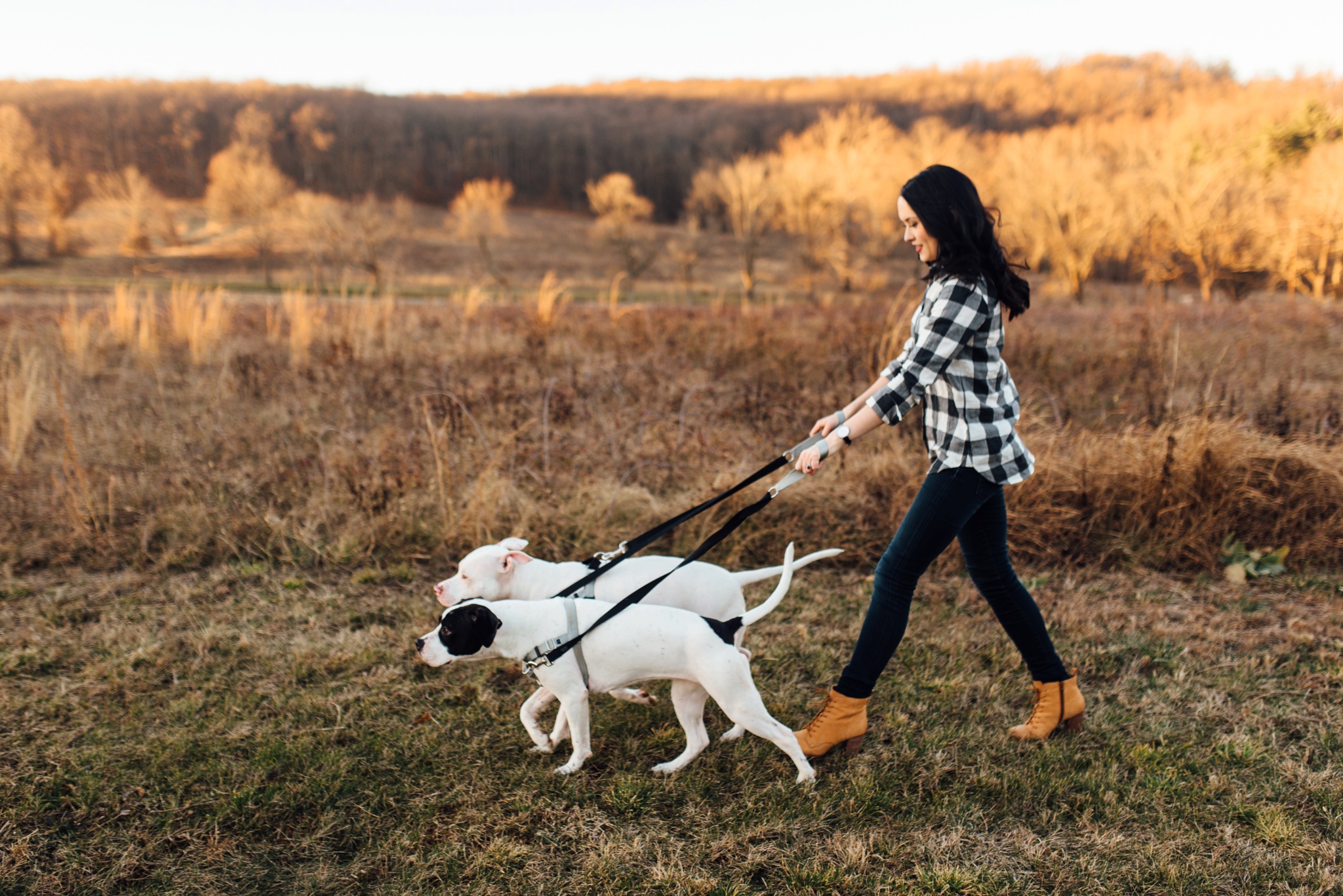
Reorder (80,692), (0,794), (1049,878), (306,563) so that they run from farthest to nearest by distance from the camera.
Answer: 1. (306,563)
2. (80,692)
3. (0,794)
4. (1049,878)

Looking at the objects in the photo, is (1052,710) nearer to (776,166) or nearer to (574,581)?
(574,581)

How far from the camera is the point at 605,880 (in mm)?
2297

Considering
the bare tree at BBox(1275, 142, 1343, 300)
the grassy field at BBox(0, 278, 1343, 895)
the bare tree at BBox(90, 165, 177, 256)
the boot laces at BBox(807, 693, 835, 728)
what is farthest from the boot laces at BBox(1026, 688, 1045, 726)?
the bare tree at BBox(90, 165, 177, 256)

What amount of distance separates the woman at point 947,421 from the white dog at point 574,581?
39 cm

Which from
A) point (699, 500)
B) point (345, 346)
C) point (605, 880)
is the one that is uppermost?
point (345, 346)

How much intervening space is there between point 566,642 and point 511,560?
572mm

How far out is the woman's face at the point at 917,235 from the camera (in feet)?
7.95

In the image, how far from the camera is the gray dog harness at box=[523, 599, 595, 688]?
8.54 ft

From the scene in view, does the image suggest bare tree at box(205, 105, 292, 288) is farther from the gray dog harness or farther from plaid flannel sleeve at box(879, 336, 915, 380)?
plaid flannel sleeve at box(879, 336, 915, 380)

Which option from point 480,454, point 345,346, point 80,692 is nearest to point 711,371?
point 480,454

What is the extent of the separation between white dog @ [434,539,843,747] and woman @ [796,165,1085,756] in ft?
1.29

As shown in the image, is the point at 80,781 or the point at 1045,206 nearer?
the point at 80,781

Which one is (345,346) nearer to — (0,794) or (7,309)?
(0,794)

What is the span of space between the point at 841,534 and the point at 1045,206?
1447 inches
